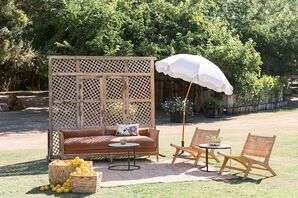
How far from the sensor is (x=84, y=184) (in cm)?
874

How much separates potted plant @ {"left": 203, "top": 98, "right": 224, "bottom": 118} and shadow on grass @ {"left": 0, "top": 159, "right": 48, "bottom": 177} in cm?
1300

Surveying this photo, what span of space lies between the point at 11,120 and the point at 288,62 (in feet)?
56.2

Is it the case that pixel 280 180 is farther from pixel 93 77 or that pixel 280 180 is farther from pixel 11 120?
pixel 11 120

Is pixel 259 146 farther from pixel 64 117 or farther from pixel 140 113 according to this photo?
pixel 64 117

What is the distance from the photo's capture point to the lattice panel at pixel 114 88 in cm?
1377

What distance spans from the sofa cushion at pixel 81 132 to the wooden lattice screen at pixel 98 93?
0.24 metres

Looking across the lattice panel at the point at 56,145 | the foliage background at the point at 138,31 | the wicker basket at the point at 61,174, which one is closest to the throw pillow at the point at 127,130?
the lattice panel at the point at 56,145

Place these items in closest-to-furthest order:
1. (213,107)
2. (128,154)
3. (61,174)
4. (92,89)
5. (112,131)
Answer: (61,174) → (128,154) → (112,131) → (92,89) → (213,107)

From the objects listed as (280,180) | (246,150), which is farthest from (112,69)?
(280,180)

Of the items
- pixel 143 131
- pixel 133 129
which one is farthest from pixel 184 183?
pixel 143 131

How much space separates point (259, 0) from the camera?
37.1m

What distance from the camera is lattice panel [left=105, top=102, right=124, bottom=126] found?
13.5 metres

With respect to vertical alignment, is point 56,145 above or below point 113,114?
below

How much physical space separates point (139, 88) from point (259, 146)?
431cm
